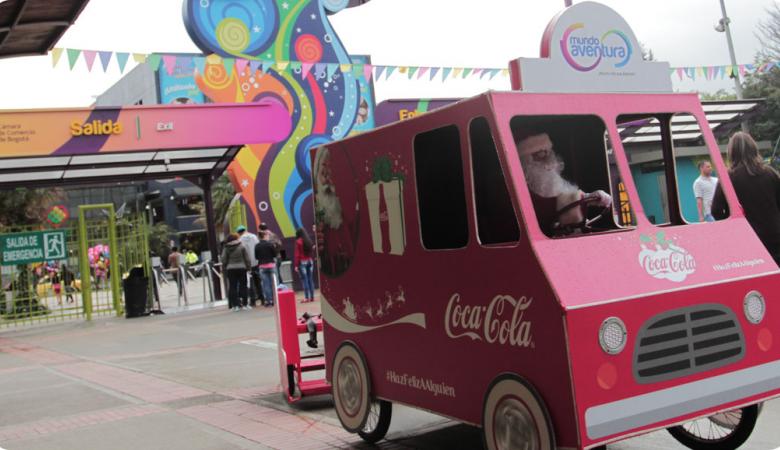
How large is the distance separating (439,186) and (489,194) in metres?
0.31

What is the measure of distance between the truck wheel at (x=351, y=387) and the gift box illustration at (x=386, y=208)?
35.3 inches

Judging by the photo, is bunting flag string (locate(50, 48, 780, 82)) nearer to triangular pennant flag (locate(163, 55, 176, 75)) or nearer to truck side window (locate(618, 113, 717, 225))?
triangular pennant flag (locate(163, 55, 176, 75))

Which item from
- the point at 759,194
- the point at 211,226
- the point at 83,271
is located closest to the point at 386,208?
the point at 759,194

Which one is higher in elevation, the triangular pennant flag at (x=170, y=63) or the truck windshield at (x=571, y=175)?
the triangular pennant flag at (x=170, y=63)

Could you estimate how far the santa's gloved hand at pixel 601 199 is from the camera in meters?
5.11

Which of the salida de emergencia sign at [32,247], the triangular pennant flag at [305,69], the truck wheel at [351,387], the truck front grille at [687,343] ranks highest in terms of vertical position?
the triangular pennant flag at [305,69]

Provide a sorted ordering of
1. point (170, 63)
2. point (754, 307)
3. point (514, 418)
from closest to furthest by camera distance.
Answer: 1. point (514, 418)
2. point (754, 307)
3. point (170, 63)

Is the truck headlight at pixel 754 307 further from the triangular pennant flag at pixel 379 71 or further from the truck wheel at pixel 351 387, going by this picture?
the triangular pennant flag at pixel 379 71

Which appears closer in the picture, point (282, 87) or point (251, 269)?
point (251, 269)

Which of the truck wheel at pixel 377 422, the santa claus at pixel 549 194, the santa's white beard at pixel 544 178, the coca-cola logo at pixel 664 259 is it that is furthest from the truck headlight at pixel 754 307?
the truck wheel at pixel 377 422

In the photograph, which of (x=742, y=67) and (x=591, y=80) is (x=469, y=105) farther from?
(x=742, y=67)

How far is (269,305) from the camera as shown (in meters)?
18.5

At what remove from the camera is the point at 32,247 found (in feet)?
60.1

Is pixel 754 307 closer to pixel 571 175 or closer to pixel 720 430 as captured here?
pixel 720 430
